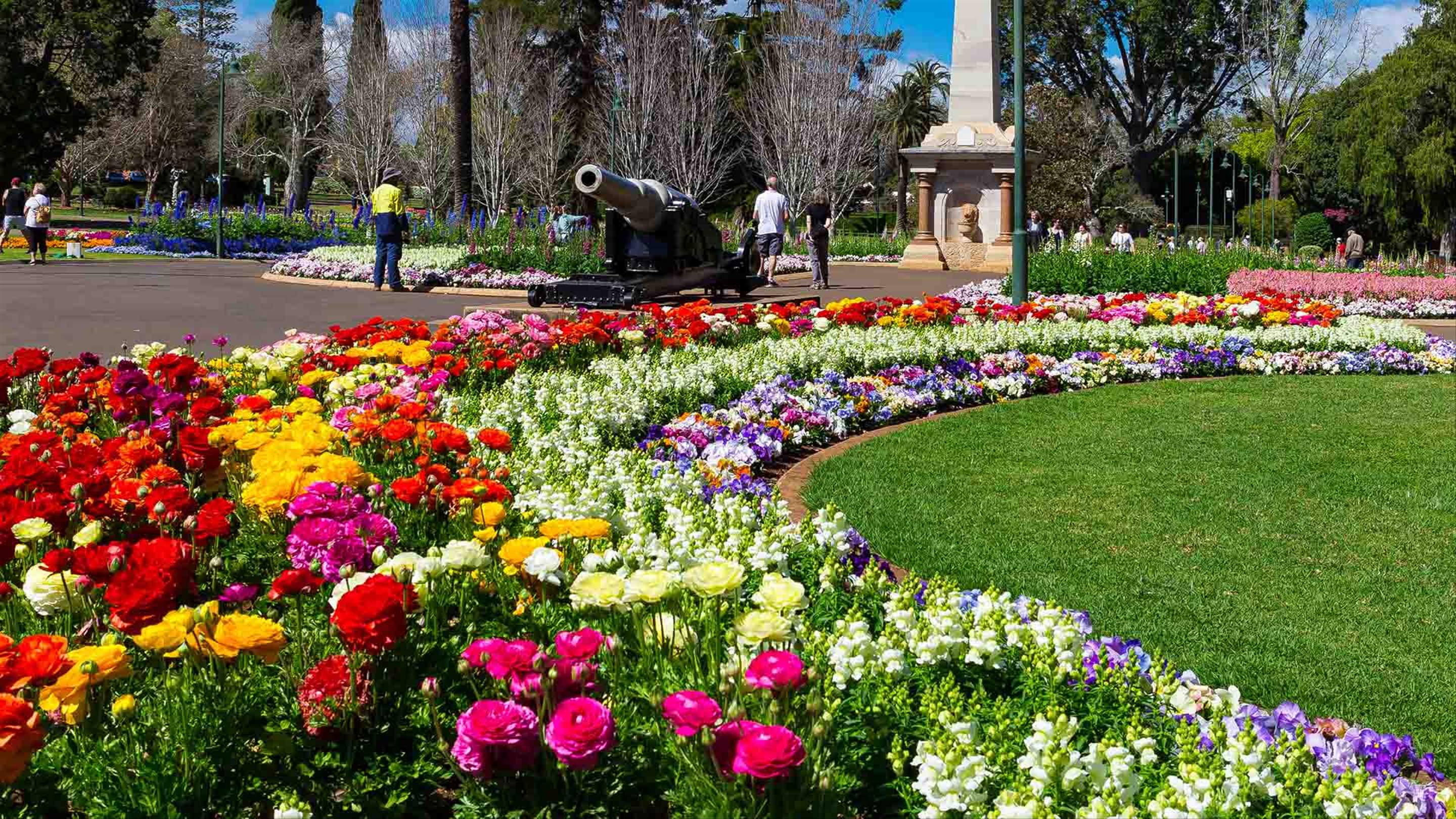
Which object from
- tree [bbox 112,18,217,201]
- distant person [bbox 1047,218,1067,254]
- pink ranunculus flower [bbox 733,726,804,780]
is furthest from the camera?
tree [bbox 112,18,217,201]

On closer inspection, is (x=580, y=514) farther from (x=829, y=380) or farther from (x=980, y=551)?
(x=829, y=380)

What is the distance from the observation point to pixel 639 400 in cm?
722

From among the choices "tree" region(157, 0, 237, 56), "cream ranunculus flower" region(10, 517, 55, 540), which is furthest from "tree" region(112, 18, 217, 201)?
"cream ranunculus flower" region(10, 517, 55, 540)

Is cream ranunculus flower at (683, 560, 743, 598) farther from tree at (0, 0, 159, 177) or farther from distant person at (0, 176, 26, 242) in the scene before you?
tree at (0, 0, 159, 177)

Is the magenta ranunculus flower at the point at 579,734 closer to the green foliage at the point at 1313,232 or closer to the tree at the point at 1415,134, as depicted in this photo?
the tree at the point at 1415,134

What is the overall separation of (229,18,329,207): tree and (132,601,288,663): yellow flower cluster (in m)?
48.3

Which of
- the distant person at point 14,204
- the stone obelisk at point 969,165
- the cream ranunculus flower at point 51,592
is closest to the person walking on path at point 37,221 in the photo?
the distant person at point 14,204

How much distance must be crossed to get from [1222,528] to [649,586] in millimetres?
3901

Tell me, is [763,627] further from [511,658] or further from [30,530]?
[30,530]

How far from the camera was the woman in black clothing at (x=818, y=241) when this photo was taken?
20.9m

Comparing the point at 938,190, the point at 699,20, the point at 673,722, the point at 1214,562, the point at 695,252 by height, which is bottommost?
the point at 1214,562

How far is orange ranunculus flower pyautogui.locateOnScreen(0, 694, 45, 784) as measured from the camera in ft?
6.53

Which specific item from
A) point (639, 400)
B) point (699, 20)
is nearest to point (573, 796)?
point (639, 400)

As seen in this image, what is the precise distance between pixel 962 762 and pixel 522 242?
19890mm
